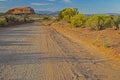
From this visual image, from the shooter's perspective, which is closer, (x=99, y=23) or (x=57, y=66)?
(x=57, y=66)

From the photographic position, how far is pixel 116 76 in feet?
35.7

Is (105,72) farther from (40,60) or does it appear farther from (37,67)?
(40,60)

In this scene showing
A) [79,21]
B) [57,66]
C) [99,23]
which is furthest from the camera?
[79,21]

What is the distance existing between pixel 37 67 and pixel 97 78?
3.14 metres

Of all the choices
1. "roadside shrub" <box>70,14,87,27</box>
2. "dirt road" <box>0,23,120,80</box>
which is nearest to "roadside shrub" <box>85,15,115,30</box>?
"roadside shrub" <box>70,14,87,27</box>

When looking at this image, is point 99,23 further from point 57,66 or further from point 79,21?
point 57,66

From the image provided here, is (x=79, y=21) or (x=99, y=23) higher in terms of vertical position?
(x=99, y=23)

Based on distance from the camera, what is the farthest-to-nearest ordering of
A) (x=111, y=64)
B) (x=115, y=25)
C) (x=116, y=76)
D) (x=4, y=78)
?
(x=115, y=25), (x=111, y=64), (x=116, y=76), (x=4, y=78)

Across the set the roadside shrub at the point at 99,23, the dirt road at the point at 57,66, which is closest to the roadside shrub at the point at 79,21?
Result: the roadside shrub at the point at 99,23

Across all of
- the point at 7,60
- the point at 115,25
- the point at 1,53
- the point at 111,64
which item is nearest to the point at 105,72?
the point at 111,64

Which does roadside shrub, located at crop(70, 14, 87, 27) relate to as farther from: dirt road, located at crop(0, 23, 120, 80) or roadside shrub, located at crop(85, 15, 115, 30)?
dirt road, located at crop(0, 23, 120, 80)

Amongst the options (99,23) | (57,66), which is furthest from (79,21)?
(57,66)

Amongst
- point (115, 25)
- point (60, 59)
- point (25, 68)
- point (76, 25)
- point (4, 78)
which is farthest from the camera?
point (76, 25)

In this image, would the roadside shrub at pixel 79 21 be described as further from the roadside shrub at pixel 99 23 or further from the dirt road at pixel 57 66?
the dirt road at pixel 57 66
